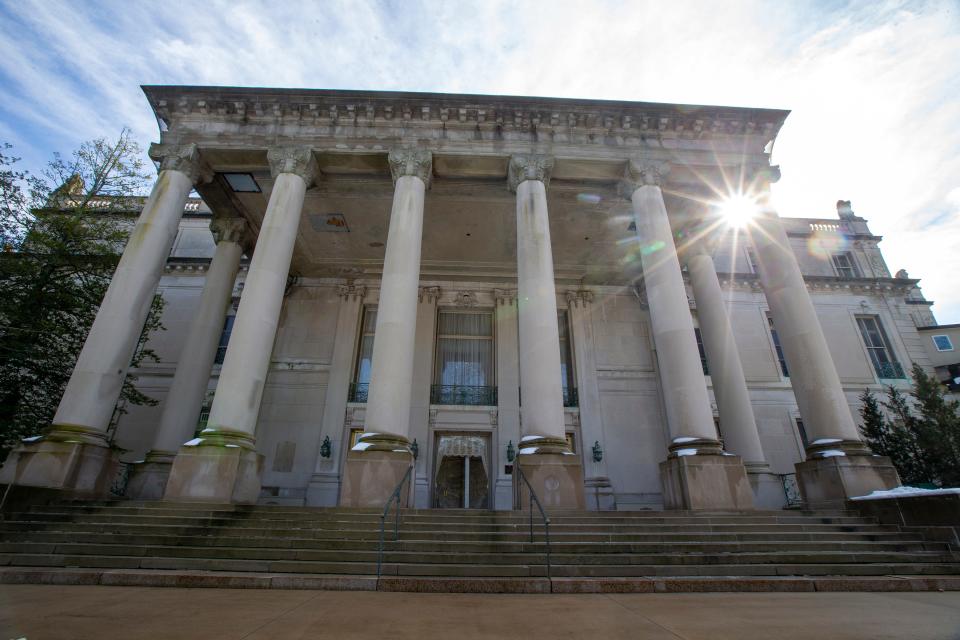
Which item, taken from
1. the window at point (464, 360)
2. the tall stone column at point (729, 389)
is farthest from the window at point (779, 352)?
Result: the window at point (464, 360)

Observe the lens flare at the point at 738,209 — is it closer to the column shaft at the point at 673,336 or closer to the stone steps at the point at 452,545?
the column shaft at the point at 673,336

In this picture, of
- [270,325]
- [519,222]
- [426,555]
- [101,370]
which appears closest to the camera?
[426,555]

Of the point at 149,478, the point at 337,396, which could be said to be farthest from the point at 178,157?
the point at 337,396

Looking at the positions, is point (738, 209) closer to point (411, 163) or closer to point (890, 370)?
point (411, 163)

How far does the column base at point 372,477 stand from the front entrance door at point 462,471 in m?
6.82

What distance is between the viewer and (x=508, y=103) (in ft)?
44.4

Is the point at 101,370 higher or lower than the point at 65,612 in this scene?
higher

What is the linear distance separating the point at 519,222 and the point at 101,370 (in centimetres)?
1072

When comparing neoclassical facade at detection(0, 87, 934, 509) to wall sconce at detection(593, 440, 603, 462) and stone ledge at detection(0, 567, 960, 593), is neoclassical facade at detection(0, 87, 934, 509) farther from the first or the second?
stone ledge at detection(0, 567, 960, 593)

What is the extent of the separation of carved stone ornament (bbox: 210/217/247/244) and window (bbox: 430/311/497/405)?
8048 millimetres

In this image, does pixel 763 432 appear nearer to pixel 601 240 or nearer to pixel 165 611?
pixel 601 240

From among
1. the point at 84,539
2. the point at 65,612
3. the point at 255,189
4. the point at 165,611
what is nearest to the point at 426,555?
the point at 165,611

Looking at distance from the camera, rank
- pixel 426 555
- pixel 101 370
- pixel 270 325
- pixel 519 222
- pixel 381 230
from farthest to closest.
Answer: pixel 381 230 < pixel 519 222 < pixel 270 325 < pixel 101 370 < pixel 426 555

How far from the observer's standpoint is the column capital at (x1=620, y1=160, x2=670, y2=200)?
1349 centimetres
